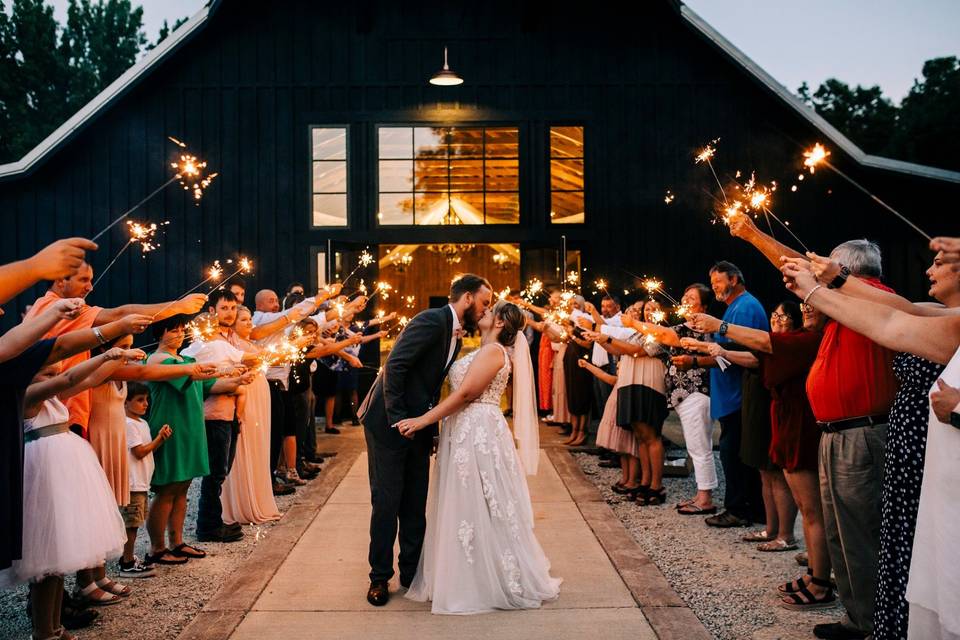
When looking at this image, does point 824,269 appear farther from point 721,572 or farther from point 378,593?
point 378,593

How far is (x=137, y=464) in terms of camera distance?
208 inches

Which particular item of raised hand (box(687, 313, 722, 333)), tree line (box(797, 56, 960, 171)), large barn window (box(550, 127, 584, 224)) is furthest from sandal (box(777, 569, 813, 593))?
tree line (box(797, 56, 960, 171))

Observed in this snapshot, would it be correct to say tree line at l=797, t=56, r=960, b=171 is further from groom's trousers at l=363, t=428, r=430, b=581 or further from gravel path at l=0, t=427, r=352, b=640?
gravel path at l=0, t=427, r=352, b=640

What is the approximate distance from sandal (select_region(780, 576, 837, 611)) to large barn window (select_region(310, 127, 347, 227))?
10.1 m

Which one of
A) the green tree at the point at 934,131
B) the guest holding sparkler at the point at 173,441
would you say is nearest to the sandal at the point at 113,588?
the guest holding sparkler at the point at 173,441

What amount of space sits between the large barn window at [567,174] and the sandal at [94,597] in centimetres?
985

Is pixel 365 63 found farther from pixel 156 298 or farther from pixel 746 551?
pixel 746 551

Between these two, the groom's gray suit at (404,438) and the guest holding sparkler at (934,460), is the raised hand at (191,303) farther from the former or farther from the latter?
the guest holding sparkler at (934,460)

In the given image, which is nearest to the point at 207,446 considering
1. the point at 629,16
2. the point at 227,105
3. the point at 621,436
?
the point at 621,436

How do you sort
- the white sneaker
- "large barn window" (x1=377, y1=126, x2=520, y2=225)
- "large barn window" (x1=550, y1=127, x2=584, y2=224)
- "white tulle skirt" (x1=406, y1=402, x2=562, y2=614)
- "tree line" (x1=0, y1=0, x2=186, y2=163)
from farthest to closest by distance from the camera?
1. "tree line" (x1=0, y1=0, x2=186, y2=163)
2. "large barn window" (x1=550, y1=127, x2=584, y2=224)
3. "large barn window" (x1=377, y1=126, x2=520, y2=225)
4. the white sneaker
5. "white tulle skirt" (x1=406, y1=402, x2=562, y2=614)

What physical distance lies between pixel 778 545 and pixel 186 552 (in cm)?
440

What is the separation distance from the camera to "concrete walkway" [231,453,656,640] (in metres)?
4.32

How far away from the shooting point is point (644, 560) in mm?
5543

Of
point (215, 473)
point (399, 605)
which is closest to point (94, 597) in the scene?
point (215, 473)
